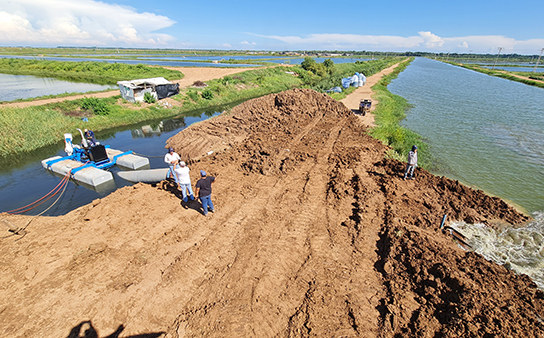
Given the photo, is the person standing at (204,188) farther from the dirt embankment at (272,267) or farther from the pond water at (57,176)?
the pond water at (57,176)

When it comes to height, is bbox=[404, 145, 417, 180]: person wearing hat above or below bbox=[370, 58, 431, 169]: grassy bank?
above

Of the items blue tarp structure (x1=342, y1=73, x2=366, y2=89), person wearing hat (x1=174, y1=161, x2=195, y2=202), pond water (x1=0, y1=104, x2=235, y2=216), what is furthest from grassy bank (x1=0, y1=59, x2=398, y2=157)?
person wearing hat (x1=174, y1=161, x2=195, y2=202)

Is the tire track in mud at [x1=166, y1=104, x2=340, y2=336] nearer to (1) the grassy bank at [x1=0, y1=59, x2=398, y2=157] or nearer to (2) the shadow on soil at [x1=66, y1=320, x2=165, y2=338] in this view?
(2) the shadow on soil at [x1=66, y1=320, x2=165, y2=338]

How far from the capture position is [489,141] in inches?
744

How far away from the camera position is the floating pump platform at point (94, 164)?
12.2m

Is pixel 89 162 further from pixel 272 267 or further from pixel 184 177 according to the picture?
pixel 272 267

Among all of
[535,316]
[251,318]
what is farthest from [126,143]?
[535,316]

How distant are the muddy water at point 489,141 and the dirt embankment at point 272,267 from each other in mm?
4354

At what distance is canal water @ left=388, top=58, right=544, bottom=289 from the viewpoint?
8023 mm

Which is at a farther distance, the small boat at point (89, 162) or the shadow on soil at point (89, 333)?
the small boat at point (89, 162)

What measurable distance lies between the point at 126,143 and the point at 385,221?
19398 mm

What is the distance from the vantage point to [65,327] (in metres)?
5.17

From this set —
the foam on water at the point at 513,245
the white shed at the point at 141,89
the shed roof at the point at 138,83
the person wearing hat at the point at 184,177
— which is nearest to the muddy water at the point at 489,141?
the foam on water at the point at 513,245

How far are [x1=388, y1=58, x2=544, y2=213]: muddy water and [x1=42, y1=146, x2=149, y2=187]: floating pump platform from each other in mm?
18251
